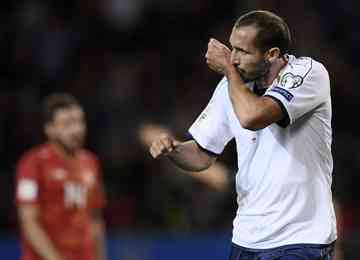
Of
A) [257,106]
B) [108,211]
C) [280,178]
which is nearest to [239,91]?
[257,106]

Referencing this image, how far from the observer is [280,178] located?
4.91 meters

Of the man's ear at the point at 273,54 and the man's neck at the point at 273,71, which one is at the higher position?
the man's ear at the point at 273,54

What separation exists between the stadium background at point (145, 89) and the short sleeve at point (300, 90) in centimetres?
451

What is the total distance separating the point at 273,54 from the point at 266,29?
126 millimetres

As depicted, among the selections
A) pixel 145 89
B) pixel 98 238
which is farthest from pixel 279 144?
pixel 145 89

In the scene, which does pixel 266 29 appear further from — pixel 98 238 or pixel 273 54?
pixel 98 238

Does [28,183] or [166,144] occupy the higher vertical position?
[166,144]

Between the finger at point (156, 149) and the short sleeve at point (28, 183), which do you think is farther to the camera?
the short sleeve at point (28, 183)

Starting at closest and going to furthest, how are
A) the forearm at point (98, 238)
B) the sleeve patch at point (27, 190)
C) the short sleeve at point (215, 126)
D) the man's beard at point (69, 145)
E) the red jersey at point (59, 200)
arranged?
the short sleeve at point (215, 126) → the sleeve patch at point (27, 190) → the red jersey at point (59, 200) → the man's beard at point (69, 145) → the forearm at point (98, 238)

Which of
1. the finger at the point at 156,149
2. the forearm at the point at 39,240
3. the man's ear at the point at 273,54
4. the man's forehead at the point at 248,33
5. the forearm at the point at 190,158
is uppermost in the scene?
the man's forehead at the point at 248,33

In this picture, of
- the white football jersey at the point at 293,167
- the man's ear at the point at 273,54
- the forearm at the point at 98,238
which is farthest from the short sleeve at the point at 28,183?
the man's ear at the point at 273,54

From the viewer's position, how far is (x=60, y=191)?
7.80 meters

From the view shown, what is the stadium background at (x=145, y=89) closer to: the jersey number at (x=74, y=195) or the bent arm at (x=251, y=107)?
the jersey number at (x=74, y=195)

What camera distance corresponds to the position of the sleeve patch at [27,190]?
7.64 metres
